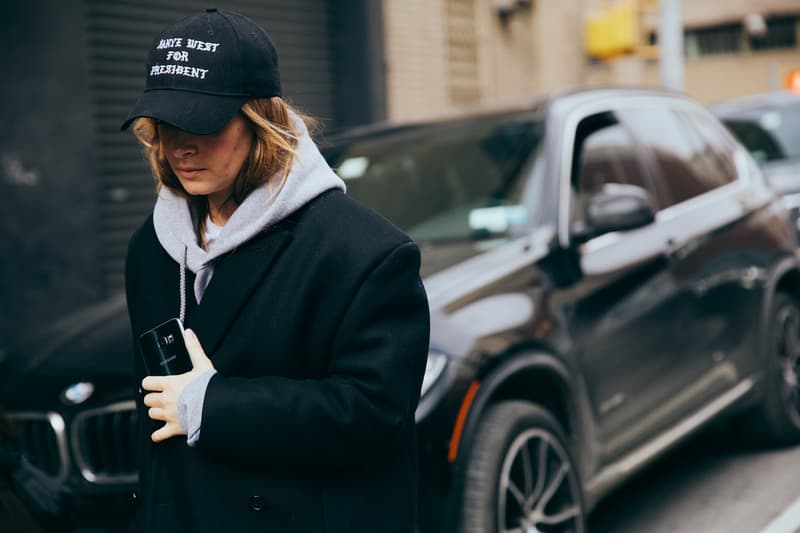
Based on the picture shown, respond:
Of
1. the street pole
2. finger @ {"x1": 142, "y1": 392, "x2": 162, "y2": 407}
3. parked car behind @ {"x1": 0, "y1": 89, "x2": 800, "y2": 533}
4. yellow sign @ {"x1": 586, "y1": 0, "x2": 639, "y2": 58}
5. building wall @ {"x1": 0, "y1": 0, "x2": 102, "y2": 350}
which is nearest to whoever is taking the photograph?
finger @ {"x1": 142, "y1": 392, "x2": 162, "y2": 407}

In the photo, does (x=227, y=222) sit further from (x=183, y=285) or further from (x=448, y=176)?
(x=448, y=176)

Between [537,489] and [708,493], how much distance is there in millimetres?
1763

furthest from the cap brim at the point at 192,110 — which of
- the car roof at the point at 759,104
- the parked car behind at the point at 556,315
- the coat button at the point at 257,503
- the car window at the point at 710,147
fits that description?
the car roof at the point at 759,104

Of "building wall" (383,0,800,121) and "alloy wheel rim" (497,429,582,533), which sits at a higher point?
"building wall" (383,0,800,121)

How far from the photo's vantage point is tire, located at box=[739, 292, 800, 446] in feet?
17.8

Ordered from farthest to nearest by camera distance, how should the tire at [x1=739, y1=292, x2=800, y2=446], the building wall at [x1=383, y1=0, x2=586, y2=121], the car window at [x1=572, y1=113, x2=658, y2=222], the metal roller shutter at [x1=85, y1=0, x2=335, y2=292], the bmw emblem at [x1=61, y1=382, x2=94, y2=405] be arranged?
the building wall at [x1=383, y1=0, x2=586, y2=121] → the metal roller shutter at [x1=85, y1=0, x2=335, y2=292] → the tire at [x1=739, y1=292, x2=800, y2=446] → the car window at [x1=572, y1=113, x2=658, y2=222] → the bmw emblem at [x1=61, y1=382, x2=94, y2=405]

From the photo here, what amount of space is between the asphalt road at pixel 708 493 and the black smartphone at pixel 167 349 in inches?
118

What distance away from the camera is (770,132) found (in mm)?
9133

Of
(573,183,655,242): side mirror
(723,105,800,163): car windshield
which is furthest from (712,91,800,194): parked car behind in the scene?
(573,183,655,242): side mirror

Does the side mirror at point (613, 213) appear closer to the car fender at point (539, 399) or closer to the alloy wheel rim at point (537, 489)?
the car fender at point (539, 399)

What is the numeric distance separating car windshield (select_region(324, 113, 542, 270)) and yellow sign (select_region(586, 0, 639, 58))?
8.50 m

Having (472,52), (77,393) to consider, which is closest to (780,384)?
(77,393)

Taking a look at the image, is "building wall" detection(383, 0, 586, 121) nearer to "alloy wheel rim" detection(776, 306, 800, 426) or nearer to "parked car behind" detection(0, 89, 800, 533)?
"alloy wheel rim" detection(776, 306, 800, 426)

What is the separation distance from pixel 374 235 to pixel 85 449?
2.04m
